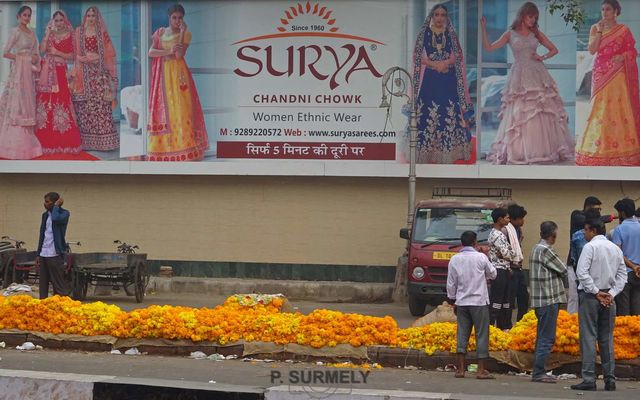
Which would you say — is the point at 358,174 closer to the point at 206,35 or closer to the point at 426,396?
the point at 206,35

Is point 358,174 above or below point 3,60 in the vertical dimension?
below

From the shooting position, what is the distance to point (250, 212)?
24.8 meters

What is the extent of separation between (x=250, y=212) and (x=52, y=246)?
265 inches

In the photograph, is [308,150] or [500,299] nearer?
[500,299]

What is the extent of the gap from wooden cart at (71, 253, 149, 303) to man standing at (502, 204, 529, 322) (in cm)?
786

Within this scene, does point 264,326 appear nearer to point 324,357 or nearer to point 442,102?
point 324,357

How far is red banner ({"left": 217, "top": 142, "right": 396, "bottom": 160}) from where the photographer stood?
944 inches

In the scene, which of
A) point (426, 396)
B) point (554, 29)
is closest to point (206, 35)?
point (554, 29)

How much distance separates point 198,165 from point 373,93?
13.1ft

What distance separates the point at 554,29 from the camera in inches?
912

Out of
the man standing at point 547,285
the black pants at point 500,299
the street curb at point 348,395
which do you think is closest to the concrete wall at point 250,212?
the black pants at point 500,299

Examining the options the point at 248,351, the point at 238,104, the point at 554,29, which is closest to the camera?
the point at 248,351

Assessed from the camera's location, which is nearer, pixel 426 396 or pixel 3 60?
pixel 426 396

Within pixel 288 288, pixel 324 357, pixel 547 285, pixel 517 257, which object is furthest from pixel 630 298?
pixel 288 288
